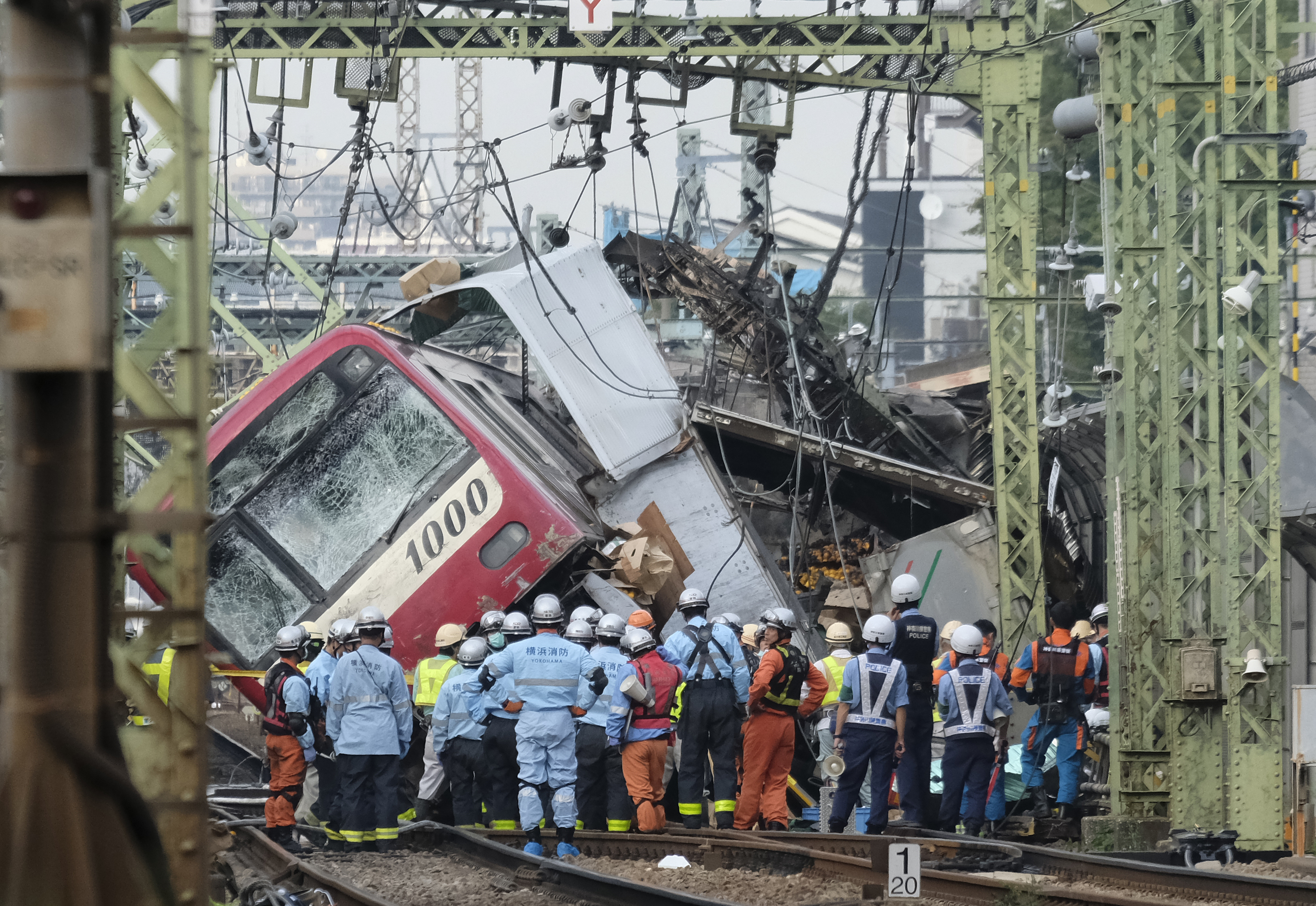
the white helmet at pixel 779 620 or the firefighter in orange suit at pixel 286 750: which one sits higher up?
the white helmet at pixel 779 620

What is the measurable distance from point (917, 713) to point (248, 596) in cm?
571

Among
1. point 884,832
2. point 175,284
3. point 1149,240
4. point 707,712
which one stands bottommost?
point 884,832

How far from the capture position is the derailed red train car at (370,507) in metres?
14.0

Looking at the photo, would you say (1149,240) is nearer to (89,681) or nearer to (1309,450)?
(1309,450)

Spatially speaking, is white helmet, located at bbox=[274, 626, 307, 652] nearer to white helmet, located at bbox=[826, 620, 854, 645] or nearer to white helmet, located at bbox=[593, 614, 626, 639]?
white helmet, located at bbox=[593, 614, 626, 639]

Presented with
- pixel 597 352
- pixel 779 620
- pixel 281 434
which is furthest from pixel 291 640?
pixel 597 352

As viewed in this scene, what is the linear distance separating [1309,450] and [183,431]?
41.7 ft

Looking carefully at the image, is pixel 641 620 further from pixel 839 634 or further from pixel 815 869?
pixel 815 869

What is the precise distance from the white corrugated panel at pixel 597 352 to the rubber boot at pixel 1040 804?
15.3ft

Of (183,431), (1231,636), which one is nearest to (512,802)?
(1231,636)

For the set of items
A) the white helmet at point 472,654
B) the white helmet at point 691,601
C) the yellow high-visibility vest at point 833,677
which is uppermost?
the white helmet at point 691,601

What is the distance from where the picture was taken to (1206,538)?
440 inches

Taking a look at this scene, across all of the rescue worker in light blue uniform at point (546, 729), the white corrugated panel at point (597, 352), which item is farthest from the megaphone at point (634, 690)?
the white corrugated panel at point (597, 352)

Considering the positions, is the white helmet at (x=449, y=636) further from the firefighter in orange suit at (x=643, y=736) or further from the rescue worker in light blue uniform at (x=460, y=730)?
the firefighter in orange suit at (x=643, y=736)
